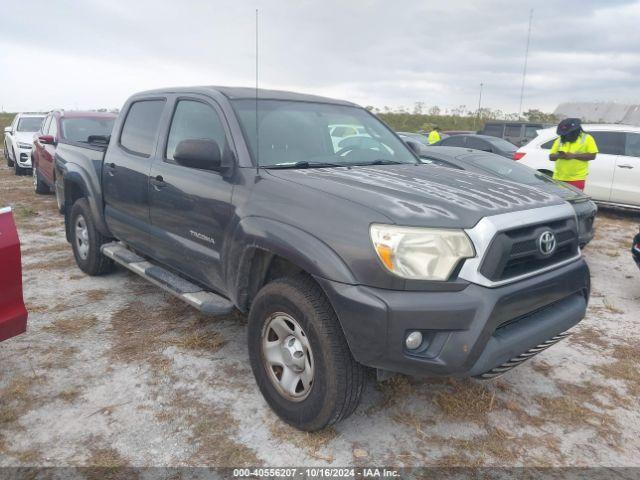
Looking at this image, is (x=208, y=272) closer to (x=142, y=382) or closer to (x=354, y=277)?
(x=142, y=382)

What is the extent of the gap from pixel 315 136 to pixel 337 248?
1.39m

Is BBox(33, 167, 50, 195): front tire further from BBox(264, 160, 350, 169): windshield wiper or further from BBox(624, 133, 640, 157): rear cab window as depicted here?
BBox(624, 133, 640, 157): rear cab window

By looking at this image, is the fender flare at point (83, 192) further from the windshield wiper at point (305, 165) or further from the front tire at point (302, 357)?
the front tire at point (302, 357)

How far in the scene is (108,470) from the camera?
7.98 ft

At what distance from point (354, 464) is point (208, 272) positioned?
1.52 meters

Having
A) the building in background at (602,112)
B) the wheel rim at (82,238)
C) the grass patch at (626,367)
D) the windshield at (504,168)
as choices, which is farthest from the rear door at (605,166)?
the building in background at (602,112)

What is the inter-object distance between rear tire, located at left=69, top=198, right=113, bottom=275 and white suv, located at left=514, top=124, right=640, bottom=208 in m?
7.47

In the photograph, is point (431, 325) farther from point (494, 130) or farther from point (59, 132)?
point (494, 130)

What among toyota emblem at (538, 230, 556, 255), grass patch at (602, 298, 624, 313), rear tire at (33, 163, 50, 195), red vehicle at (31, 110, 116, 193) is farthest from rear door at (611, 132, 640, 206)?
rear tire at (33, 163, 50, 195)

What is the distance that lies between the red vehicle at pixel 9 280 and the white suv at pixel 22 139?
40.6 feet

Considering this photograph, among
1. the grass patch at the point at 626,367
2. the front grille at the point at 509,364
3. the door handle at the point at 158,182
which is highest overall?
the door handle at the point at 158,182

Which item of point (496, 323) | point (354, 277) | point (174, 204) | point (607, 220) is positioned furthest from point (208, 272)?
point (607, 220)

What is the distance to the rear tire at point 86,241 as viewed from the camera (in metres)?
5.00

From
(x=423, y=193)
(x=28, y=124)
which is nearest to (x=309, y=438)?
(x=423, y=193)
